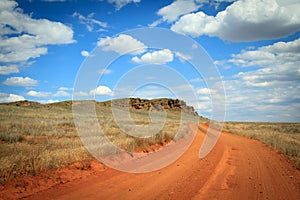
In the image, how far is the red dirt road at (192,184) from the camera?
6559mm

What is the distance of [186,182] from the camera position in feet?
25.4

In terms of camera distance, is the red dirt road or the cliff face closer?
the red dirt road

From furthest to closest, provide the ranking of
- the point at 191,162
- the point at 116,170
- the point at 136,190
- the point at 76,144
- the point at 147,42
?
the point at 147,42, the point at 76,144, the point at 191,162, the point at 116,170, the point at 136,190

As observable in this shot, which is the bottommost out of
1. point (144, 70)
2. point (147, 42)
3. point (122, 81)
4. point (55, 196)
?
point (55, 196)

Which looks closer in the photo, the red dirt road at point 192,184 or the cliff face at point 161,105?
the red dirt road at point 192,184

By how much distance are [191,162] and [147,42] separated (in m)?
12.3

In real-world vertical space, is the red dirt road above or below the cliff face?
below

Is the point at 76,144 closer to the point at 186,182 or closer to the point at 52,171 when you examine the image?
the point at 52,171

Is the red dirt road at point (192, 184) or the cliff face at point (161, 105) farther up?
the cliff face at point (161, 105)

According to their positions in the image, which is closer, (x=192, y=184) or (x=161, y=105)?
(x=192, y=184)

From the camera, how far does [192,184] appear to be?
24.7ft

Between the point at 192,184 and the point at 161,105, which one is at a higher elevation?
the point at 161,105

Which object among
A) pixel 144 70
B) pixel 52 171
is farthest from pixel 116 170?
pixel 144 70

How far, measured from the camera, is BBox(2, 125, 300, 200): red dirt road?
6.56 meters
